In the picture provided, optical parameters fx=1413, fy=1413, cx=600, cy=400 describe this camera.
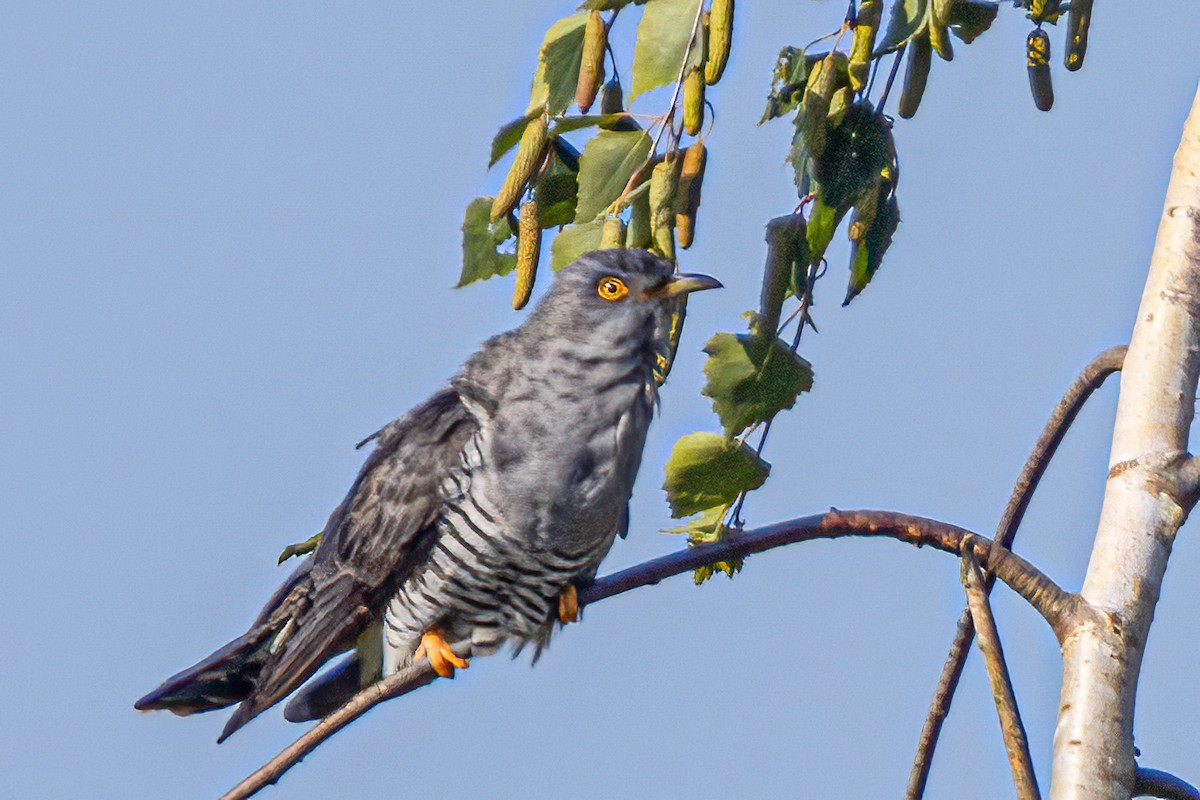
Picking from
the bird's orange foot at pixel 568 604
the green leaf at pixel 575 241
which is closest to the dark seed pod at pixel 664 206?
the green leaf at pixel 575 241

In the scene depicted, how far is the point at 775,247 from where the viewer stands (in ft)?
7.99

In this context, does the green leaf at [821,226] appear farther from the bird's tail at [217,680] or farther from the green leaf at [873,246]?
the bird's tail at [217,680]

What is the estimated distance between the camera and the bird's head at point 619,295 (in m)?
3.57

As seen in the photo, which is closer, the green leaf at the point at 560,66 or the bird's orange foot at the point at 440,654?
the green leaf at the point at 560,66

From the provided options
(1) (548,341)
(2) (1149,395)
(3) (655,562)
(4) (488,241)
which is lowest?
(3) (655,562)

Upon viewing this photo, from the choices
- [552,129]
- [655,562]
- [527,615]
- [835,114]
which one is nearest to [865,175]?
[835,114]

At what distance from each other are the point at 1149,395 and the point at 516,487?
1681 mm

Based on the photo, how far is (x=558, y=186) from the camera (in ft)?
9.25

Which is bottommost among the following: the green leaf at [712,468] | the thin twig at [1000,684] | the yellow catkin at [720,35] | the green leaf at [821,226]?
the thin twig at [1000,684]

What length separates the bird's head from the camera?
3566 mm

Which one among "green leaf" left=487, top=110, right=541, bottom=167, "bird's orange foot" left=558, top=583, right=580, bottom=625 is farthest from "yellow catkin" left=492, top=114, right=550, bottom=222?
"bird's orange foot" left=558, top=583, right=580, bottom=625

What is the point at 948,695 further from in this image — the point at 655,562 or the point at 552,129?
the point at 552,129

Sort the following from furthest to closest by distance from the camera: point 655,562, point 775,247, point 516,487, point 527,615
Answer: point 527,615 → point 516,487 → point 655,562 → point 775,247

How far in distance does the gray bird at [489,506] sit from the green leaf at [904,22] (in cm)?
111
